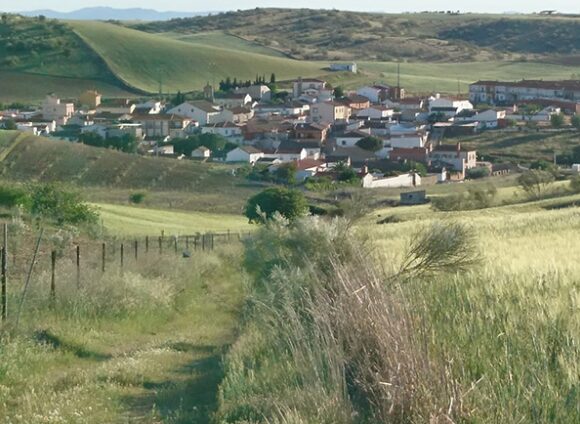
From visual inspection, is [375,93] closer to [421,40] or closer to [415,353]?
[421,40]

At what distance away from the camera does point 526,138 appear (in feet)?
274

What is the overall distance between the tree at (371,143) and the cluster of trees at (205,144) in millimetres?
8480

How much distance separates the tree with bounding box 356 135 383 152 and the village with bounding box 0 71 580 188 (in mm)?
94

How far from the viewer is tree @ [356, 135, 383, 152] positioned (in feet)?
262

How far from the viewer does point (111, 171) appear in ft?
199

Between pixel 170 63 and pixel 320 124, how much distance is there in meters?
41.5

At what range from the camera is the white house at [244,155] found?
244 ft

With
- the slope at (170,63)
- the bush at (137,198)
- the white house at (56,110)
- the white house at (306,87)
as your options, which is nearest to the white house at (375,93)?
the white house at (306,87)

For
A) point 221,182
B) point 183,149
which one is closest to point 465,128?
point 183,149

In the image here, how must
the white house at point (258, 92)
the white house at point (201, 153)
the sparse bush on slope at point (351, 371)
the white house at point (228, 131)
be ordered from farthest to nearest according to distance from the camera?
1. the white house at point (258, 92)
2. the white house at point (228, 131)
3. the white house at point (201, 153)
4. the sparse bush on slope at point (351, 371)

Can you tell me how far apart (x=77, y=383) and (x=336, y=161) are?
207ft

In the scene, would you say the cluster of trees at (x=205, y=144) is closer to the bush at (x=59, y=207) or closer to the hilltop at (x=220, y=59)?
the hilltop at (x=220, y=59)

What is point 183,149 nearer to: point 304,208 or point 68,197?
point 304,208

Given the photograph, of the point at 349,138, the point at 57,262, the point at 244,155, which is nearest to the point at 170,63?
the point at 349,138
